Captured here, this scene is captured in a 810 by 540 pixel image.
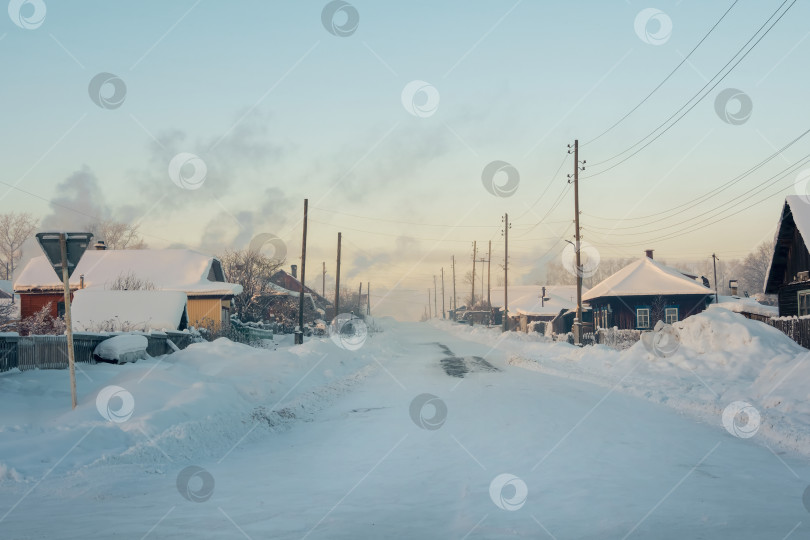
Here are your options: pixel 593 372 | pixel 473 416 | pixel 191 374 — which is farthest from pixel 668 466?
pixel 593 372

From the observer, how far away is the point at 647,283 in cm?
4906

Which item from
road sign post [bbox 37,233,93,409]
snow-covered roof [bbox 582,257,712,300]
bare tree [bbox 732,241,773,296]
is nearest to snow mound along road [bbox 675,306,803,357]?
road sign post [bbox 37,233,93,409]

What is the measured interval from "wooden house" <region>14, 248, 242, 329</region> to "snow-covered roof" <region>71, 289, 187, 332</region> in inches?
236

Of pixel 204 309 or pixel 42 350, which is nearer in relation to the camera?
pixel 42 350

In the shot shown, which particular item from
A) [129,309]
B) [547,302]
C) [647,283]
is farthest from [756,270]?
[129,309]

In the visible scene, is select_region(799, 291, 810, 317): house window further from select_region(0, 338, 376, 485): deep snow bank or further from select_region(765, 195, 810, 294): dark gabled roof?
select_region(0, 338, 376, 485): deep snow bank

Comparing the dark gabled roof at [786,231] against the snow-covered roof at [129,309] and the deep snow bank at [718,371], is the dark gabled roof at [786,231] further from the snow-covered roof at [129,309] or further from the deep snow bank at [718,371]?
the snow-covered roof at [129,309]

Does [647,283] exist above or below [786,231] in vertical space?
below

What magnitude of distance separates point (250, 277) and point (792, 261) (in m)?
36.5

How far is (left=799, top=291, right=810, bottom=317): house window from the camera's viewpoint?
2764 cm

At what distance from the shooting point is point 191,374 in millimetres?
14328

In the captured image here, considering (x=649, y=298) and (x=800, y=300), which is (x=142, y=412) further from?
(x=649, y=298)

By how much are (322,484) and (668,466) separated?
15.2 feet

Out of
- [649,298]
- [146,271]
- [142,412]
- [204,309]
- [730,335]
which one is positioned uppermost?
[146,271]
